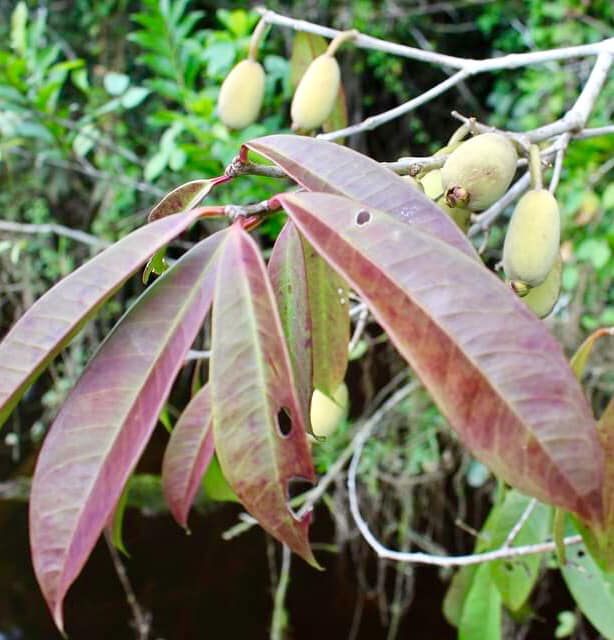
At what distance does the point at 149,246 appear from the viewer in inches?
12.3

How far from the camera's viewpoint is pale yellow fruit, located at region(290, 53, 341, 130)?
1.98ft

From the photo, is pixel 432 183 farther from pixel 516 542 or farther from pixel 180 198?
pixel 516 542

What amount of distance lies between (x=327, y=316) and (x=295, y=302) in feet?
0.22

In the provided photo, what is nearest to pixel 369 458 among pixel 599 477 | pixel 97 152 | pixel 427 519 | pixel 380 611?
pixel 427 519

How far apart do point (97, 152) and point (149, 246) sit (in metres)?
1.66

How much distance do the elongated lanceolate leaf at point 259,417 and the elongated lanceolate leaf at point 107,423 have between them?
0.9 inches

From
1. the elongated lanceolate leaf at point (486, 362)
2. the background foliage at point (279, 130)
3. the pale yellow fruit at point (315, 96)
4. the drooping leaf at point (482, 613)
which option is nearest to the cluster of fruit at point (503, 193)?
the elongated lanceolate leaf at point (486, 362)

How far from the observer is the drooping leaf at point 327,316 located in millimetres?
427

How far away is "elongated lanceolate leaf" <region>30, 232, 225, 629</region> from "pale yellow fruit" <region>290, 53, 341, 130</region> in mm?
322

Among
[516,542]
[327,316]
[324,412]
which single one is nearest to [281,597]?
[516,542]

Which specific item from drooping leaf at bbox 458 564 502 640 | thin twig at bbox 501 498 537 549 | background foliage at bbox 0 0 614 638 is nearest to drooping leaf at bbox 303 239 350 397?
thin twig at bbox 501 498 537 549

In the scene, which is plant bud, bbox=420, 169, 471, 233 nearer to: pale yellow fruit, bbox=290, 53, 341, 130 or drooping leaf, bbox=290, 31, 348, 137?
pale yellow fruit, bbox=290, 53, 341, 130

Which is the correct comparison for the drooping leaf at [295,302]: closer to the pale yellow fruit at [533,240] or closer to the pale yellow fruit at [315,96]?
the pale yellow fruit at [533,240]

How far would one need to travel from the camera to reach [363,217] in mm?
302
